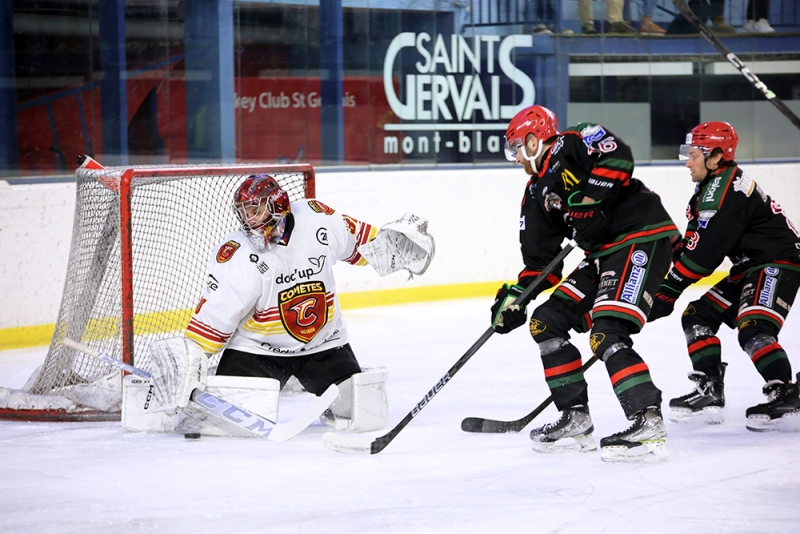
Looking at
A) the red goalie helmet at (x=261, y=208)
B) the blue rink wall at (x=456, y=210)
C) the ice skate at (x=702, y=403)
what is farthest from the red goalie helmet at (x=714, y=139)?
the blue rink wall at (x=456, y=210)

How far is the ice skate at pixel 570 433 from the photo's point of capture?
10.3 feet

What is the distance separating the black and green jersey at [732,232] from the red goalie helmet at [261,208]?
129 centimetres

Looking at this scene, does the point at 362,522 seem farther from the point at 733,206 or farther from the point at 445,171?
the point at 445,171

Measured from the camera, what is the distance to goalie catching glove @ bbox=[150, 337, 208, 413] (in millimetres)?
3229

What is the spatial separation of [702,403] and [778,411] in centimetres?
26

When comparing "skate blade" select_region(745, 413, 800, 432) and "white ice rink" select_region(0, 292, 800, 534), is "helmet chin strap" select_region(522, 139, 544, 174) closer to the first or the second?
"white ice rink" select_region(0, 292, 800, 534)

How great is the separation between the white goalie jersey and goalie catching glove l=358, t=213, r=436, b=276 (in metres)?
0.09

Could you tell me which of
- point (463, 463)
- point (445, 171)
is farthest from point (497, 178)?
point (463, 463)

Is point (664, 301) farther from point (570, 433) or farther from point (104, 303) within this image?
point (104, 303)

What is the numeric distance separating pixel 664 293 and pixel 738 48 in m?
5.14

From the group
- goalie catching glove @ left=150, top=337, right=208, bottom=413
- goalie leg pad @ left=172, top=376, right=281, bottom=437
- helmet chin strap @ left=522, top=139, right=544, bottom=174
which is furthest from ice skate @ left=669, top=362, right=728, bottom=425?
goalie catching glove @ left=150, top=337, right=208, bottom=413

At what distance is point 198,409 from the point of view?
3.34m

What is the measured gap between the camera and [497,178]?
689 cm

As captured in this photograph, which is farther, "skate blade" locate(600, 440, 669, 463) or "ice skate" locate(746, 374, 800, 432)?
"ice skate" locate(746, 374, 800, 432)
